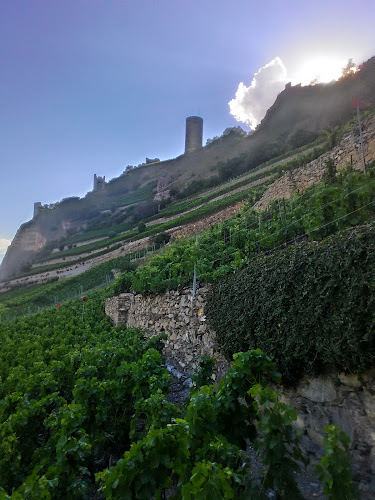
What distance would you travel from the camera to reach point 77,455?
3.03m

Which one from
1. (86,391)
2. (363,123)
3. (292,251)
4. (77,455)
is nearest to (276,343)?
(292,251)

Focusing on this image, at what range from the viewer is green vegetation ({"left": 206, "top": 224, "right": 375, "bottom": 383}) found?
285 centimetres

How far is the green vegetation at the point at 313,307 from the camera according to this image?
2.85m

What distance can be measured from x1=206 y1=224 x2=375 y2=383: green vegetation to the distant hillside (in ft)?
53.8

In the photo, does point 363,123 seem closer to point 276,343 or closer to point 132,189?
point 276,343

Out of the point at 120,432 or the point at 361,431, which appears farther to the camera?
the point at 120,432

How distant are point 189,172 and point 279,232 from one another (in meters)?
75.3

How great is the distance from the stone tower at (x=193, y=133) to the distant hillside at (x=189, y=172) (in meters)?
4.16

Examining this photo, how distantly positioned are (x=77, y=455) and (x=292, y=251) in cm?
324

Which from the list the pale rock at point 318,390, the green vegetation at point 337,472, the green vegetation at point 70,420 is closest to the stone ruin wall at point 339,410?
the pale rock at point 318,390

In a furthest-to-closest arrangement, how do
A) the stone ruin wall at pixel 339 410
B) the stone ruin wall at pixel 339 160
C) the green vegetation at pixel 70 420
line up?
1. the stone ruin wall at pixel 339 160
2. the green vegetation at pixel 70 420
3. the stone ruin wall at pixel 339 410

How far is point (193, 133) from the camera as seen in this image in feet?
299

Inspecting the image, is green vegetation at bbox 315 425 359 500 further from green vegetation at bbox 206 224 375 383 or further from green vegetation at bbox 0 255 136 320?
green vegetation at bbox 0 255 136 320

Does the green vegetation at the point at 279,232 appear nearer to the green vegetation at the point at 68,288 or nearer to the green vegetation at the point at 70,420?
the green vegetation at the point at 70,420
